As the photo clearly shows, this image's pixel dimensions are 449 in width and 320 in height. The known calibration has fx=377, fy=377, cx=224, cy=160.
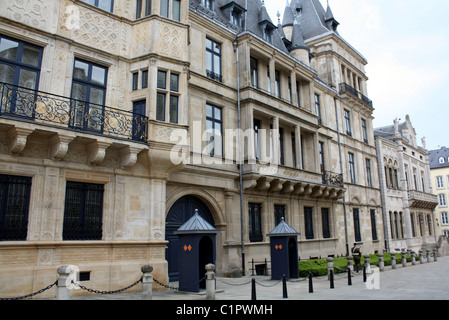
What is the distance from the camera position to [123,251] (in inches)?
491

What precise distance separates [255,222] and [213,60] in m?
8.51

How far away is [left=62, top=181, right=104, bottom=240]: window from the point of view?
11703mm

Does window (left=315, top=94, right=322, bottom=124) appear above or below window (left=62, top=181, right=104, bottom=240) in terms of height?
above

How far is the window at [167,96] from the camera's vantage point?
45.1ft

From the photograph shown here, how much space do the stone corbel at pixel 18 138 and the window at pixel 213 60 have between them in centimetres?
990

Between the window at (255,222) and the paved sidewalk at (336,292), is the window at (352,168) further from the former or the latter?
the paved sidewalk at (336,292)

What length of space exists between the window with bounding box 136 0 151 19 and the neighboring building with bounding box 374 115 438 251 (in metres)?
26.4

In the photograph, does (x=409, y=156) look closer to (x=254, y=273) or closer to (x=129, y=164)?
(x=254, y=273)

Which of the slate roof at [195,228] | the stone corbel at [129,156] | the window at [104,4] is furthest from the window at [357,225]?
the window at [104,4]

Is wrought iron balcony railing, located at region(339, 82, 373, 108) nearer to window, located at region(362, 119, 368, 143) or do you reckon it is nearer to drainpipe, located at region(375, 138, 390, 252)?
window, located at region(362, 119, 368, 143)

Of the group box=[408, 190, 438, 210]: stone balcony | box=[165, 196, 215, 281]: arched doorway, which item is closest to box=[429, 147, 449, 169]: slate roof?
box=[408, 190, 438, 210]: stone balcony
